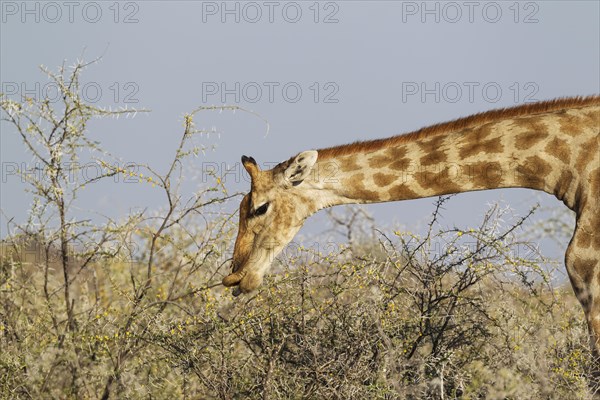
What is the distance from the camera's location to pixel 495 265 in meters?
8.20

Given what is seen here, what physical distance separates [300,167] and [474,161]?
1646 mm

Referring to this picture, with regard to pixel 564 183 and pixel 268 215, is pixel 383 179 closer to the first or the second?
pixel 268 215

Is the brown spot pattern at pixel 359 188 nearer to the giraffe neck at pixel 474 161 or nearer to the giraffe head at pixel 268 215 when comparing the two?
the giraffe neck at pixel 474 161

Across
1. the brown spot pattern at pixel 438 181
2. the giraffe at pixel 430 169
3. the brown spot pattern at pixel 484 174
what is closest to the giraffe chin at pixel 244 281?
the giraffe at pixel 430 169

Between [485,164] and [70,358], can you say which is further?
[485,164]

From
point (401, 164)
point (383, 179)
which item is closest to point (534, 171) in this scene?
point (401, 164)

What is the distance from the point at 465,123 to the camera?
880 cm

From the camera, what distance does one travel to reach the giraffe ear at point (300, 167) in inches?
340

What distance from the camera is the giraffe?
329 inches

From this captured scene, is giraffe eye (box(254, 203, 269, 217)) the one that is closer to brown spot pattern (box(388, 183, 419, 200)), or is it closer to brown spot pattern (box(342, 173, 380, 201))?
brown spot pattern (box(342, 173, 380, 201))

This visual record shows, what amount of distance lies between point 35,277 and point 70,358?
3.49 m

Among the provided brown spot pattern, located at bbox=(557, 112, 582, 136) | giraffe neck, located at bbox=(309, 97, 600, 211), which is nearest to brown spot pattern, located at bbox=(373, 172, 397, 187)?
giraffe neck, located at bbox=(309, 97, 600, 211)

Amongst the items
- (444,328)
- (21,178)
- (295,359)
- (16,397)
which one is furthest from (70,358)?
→ (444,328)

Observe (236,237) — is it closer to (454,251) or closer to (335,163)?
(335,163)
